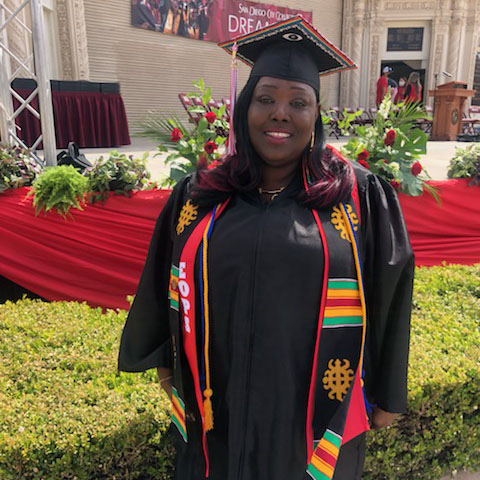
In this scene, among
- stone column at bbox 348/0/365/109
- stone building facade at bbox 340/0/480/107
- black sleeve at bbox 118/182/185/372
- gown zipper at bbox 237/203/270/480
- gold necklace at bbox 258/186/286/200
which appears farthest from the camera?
stone column at bbox 348/0/365/109

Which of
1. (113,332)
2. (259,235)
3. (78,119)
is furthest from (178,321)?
(78,119)

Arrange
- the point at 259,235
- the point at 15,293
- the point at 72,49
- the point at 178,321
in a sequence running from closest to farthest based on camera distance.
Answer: the point at 259,235
the point at 178,321
the point at 15,293
the point at 72,49

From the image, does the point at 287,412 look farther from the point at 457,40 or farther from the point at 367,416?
the point at 457,40

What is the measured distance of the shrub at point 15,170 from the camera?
3791 millimetres

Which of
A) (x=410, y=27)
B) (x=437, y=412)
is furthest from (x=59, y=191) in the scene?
(x=410, y=27)

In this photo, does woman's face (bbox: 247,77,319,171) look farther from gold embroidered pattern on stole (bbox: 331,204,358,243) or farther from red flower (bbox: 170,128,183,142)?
red flower (bbox: 170,128,183,142)

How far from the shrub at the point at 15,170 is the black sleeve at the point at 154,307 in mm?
2827

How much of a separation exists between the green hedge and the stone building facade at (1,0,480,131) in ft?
33.9

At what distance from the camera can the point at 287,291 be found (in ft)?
3.94

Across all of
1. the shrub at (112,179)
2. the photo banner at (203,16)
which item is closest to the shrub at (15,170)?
the shrub at (112,179)

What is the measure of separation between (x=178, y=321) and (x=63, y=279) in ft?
9.16

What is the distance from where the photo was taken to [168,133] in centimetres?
368

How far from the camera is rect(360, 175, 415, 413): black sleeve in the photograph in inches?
49.0

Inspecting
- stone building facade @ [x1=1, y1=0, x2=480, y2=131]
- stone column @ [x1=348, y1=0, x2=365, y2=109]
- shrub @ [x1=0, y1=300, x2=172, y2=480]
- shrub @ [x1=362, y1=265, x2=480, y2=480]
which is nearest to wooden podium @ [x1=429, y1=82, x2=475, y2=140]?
stone building facade @ [x1=1, y1=0, x2=480, y2=131]
